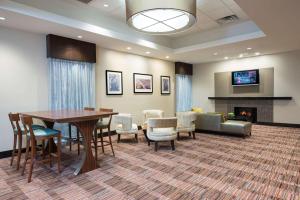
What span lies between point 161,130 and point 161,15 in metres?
2.52

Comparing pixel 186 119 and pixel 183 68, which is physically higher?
pixel 183 68

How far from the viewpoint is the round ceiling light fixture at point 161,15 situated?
285 cm

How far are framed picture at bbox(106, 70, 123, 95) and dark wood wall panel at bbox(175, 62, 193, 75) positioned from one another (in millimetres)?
3257

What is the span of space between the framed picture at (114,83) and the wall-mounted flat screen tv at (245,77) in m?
4.96

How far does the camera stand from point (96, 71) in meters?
5.80

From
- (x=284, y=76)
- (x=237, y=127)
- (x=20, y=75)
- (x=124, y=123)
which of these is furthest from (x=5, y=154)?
(x=284, y=76)

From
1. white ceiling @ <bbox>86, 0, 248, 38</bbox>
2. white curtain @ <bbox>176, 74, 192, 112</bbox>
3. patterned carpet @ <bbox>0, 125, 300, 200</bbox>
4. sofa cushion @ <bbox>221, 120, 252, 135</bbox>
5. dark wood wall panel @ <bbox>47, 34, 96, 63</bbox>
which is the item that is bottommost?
patterned carpet @ <bbox>0, 125, 300, 200</bbox>

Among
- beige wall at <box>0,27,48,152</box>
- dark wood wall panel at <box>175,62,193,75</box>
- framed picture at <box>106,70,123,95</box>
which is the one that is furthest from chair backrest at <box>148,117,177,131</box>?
dark wood wall panel at <box>175,62,193,75</box>

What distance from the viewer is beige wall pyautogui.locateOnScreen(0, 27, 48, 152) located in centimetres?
411

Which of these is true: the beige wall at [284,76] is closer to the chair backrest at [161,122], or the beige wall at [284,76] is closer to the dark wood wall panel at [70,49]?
the chair backrest at [161,122]

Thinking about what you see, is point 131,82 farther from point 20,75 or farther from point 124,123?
point 20,75

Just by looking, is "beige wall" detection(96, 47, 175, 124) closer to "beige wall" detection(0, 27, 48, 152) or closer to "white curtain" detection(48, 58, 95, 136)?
"white curtain" detection(48, 58, 95, 136)

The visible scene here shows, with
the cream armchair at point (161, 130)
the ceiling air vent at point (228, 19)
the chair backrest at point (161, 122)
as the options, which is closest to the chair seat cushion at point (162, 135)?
the cream armchair at point (161, 130)

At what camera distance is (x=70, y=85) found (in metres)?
5.12
